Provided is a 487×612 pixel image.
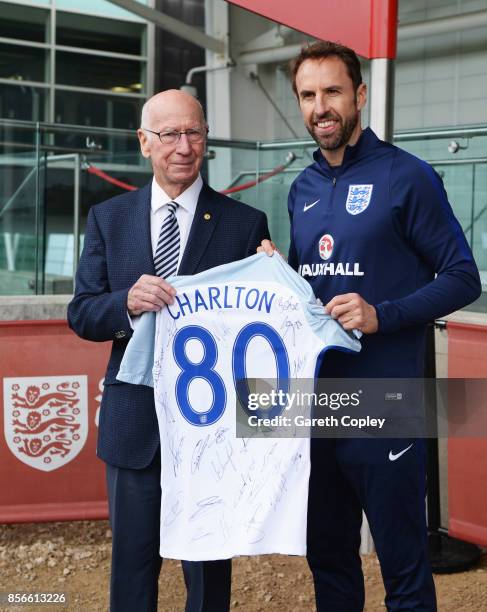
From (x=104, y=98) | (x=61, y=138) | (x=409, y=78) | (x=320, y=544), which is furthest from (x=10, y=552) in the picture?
(x=104, y=98)

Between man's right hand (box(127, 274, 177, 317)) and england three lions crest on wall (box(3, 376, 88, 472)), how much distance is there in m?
2.01

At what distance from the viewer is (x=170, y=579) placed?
4.30 m

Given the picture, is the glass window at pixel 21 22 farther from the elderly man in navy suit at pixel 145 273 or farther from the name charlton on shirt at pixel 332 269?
the name charlton on shirt at pixel 332 269

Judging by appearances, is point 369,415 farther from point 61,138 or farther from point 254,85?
point 254,85

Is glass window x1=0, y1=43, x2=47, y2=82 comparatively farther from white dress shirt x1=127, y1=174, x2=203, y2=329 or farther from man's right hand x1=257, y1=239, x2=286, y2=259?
man's right hand x1=257, y1=239, x2=286, y2=259

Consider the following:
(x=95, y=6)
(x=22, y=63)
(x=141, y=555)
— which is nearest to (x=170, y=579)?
(x=141, y=555)

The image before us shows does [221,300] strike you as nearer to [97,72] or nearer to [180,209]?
[180,209]

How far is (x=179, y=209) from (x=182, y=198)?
→ 0.04m

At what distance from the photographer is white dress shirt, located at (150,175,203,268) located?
9.77 ft

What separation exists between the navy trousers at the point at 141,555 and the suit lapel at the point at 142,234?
2.01ft

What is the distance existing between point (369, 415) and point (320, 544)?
461 mm

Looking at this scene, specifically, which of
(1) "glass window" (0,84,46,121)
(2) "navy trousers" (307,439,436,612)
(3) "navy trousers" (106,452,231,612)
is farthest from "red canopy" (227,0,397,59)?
(1) "glass window" (0,84,46,121)

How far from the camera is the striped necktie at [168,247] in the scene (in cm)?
297

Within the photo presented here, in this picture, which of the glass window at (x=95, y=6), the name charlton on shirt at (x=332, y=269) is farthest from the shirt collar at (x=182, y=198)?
the glass window at (x=95, y=6)
